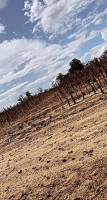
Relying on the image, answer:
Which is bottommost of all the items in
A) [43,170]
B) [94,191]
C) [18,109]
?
[94,191]

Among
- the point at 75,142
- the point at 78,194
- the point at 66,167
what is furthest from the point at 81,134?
the point at 78,194

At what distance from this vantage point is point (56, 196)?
2795 mm

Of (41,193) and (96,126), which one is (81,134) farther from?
(41,193)

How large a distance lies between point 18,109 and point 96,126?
18141 mm

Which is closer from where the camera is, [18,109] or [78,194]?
[78,194]

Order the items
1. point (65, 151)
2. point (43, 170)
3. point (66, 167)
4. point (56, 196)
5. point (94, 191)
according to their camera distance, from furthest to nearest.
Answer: point (65, 151) → point (43, 170) → point (66, 167) → point (56, 196) → point (94, 191)

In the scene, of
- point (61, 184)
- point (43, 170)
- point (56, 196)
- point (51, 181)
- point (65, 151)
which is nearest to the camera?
point (56, 196)

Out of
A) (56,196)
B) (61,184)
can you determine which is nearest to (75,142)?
(61,184)

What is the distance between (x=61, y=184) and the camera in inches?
119

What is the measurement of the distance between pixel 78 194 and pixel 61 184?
20.0 inches

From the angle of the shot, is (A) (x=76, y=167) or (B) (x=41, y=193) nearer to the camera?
(B) (x=41, y=193)

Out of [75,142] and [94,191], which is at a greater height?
[75,142]

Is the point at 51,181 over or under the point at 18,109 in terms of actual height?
under

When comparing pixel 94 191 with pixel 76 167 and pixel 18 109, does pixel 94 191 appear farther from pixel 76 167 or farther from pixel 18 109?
pixel 18 109
